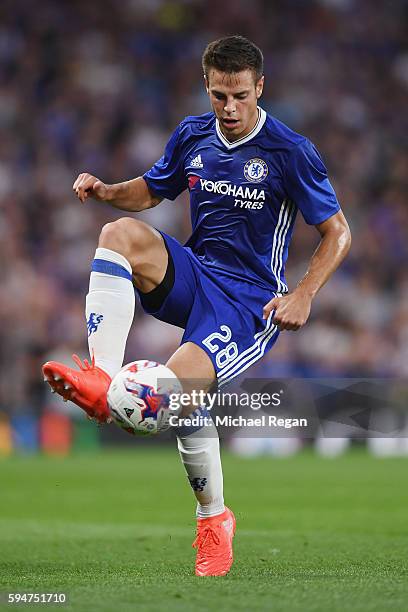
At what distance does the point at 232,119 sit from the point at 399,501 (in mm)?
5397

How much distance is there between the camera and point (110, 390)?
486cm

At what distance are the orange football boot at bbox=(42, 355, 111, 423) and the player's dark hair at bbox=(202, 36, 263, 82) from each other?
152 centimetres

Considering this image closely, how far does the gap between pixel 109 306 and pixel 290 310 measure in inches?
32.6

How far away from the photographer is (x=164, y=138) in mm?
17578

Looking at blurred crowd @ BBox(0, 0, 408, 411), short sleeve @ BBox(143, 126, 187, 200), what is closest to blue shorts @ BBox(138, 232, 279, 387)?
short sleeve @ BBox(143, 126, 187, 200)

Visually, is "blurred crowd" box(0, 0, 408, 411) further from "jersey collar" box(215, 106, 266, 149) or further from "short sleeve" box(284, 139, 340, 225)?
"short sleeve" box(284, 139, 340, 225)

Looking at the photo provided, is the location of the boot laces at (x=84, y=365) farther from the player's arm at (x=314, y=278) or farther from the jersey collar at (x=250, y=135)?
the jersey collar at (x=250, y=135)

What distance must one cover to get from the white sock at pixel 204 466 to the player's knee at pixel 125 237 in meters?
0.98

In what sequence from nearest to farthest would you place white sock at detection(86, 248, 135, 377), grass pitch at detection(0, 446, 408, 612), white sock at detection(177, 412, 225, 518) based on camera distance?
grass pitch at detection(0, 446, 408, 612), white sock at detection(86, 248, 135, 377), white sock at detection(177, 412, 225, 518)

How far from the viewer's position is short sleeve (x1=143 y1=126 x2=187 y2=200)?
5875mm

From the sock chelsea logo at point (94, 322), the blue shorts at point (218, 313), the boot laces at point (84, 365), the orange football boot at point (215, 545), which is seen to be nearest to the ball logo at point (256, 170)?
the blue shorts at point (218, 313)

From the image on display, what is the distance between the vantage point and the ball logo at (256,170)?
18.0ft

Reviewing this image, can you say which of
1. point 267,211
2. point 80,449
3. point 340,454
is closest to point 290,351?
point 340,454

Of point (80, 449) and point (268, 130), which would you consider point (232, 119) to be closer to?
point (268, 130)
